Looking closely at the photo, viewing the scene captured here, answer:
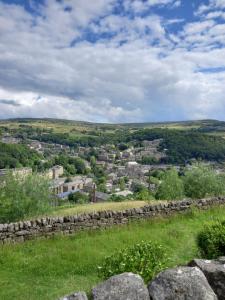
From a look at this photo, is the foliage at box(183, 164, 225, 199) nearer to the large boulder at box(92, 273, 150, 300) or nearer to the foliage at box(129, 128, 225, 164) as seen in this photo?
the large boulder at box(92, 273, 150, 300)

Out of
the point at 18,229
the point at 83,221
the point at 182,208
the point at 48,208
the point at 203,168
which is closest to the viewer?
the point at 18,229

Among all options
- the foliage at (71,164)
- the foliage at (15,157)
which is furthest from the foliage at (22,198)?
the foliage at (71,164)

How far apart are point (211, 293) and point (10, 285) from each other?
6969 millimetres

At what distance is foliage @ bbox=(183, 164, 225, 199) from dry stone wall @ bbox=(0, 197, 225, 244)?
1263cm

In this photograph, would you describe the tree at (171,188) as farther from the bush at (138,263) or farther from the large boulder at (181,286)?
the large boulder at (181,286)

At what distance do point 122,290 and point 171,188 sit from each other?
29.6 metres

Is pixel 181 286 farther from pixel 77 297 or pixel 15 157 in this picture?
pixel 15 157

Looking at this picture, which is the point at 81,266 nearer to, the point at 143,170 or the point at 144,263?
the point at 144,263

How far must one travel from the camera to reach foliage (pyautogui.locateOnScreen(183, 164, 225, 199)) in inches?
1261

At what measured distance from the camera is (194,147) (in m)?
178

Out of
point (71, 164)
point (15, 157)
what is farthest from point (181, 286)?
point (71, 164)

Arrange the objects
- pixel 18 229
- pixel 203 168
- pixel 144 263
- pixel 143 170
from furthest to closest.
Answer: pixel 143 170 → pixel 203 168 → pixel 18 229 → pixel 144 263

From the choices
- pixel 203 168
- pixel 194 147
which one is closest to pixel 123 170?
pixel 194 147

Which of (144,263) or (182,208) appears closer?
(144,263)
